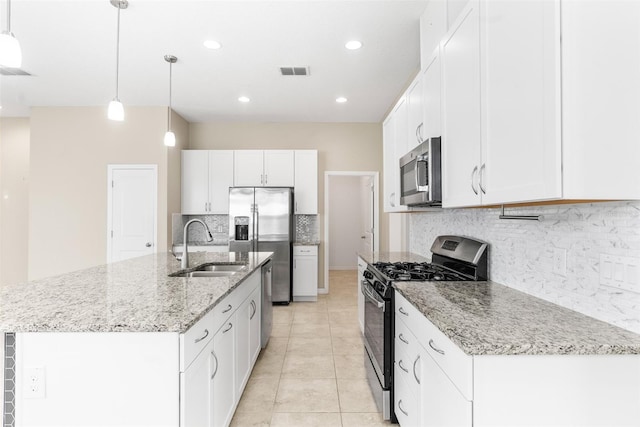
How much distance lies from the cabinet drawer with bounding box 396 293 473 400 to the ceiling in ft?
7.38

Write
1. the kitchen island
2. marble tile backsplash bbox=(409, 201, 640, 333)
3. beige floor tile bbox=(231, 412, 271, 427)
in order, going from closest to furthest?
marble tile backsplash bbox=(409, 201, 640, 333)
the kitchen island
beige floor tile bbox=(231, 412, 271, 427)

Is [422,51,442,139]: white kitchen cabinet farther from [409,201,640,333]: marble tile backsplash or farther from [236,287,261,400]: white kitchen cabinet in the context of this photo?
[236,287,261,400]: white kitchen cabinet

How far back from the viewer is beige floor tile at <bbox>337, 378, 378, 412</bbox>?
237 cm

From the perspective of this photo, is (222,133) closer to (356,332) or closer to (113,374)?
(356,332)

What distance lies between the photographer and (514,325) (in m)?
1.25

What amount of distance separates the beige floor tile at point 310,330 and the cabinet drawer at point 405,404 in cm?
180

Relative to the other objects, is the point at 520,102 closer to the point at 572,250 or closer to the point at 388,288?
the point at 572,250

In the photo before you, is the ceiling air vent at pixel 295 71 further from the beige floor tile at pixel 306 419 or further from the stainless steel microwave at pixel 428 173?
the beige floor tile at pixel 306 419

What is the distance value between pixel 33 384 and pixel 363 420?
5.66ft

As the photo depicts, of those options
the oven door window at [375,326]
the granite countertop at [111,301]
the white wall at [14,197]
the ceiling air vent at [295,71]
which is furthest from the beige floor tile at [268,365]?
the white wall at [14,197]

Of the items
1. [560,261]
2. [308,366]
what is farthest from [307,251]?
[560,261]

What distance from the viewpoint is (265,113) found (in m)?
5.37

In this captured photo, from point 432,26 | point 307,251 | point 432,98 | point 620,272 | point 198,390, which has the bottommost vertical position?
point 198,390

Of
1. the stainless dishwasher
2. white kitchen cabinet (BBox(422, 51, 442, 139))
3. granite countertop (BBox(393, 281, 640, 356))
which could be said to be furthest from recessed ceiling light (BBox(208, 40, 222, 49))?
granite countertop (BBox(393, 281, 640, 356))
